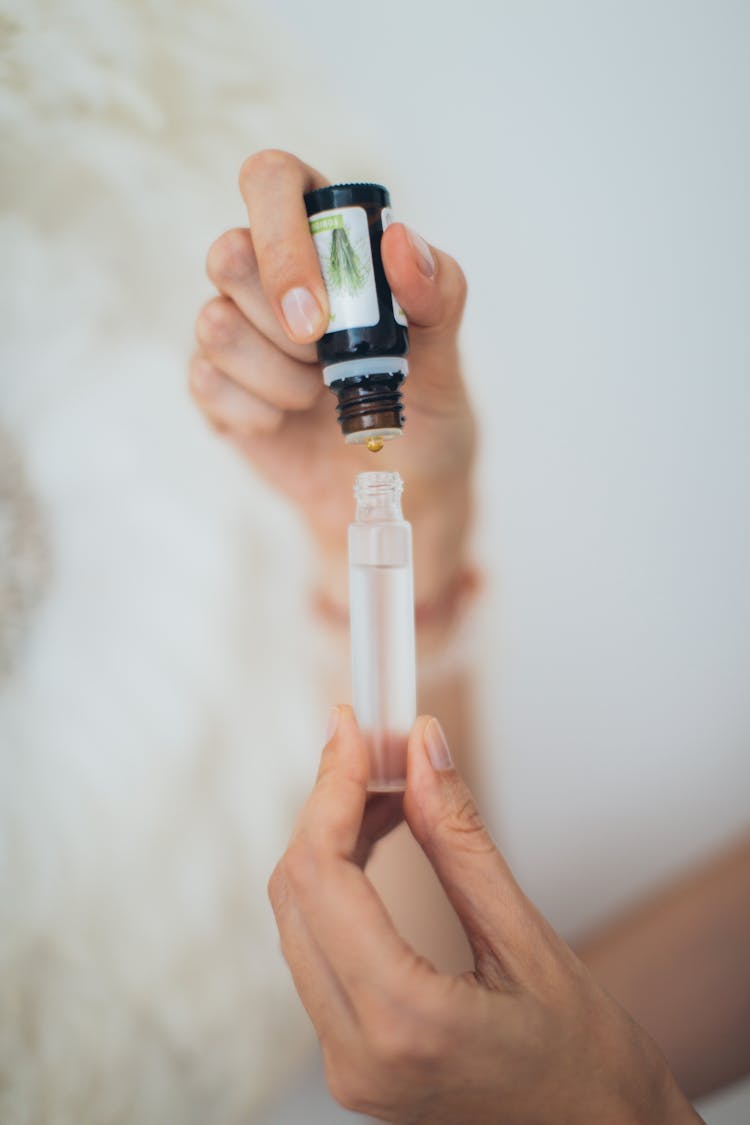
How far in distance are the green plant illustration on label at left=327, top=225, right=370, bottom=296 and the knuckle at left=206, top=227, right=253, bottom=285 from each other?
0.13 meters

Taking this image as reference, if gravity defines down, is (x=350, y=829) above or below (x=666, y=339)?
below

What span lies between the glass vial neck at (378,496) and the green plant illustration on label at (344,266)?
0.54 ft

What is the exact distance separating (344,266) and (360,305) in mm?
37

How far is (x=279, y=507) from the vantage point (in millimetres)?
842

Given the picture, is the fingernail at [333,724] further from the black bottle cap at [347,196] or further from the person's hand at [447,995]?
the black bottle cap at [347,196]

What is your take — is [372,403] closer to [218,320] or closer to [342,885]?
[218,320]

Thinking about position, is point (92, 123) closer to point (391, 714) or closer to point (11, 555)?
point (11, 555)

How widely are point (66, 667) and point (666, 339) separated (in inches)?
29.5

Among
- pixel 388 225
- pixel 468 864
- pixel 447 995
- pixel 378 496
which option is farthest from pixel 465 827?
pixel 388 225

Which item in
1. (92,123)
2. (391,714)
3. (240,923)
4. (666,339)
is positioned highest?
(92,123)

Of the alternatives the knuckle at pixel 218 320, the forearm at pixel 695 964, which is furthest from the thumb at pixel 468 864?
the knuckle at pixel 218 320

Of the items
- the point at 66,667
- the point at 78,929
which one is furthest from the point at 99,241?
the point at 78,929

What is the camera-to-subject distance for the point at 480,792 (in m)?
0.87

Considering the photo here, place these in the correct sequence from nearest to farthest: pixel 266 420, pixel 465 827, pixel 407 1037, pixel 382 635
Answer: pixel 407 1037, pixel 465 827, pixel 382 635, pixel 266 420
